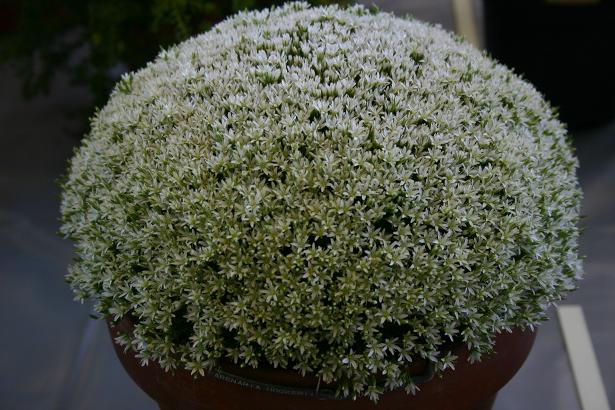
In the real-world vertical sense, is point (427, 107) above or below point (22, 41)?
below

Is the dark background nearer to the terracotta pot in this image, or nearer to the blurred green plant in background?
the blurred green plant in background

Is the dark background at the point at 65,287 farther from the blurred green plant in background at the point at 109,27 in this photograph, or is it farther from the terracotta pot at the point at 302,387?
the terracotta pot at the point at 302,387

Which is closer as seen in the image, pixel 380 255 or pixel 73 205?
pixel 380 255

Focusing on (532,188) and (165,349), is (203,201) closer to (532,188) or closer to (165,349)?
(165,349)

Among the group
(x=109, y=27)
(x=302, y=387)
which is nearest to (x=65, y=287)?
(x=109, y=27)

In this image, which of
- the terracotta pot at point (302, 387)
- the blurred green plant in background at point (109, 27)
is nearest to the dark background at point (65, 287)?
the blurred green plant in background at point (109, 27)

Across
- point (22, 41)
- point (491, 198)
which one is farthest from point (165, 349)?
point (22, 41)

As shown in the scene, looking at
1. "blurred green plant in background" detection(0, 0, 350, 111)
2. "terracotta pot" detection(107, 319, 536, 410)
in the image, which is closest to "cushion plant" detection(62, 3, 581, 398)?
"terracotta pot" detection(107, 319, 536, 410)

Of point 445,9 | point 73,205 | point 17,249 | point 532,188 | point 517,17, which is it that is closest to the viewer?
point 532,188
